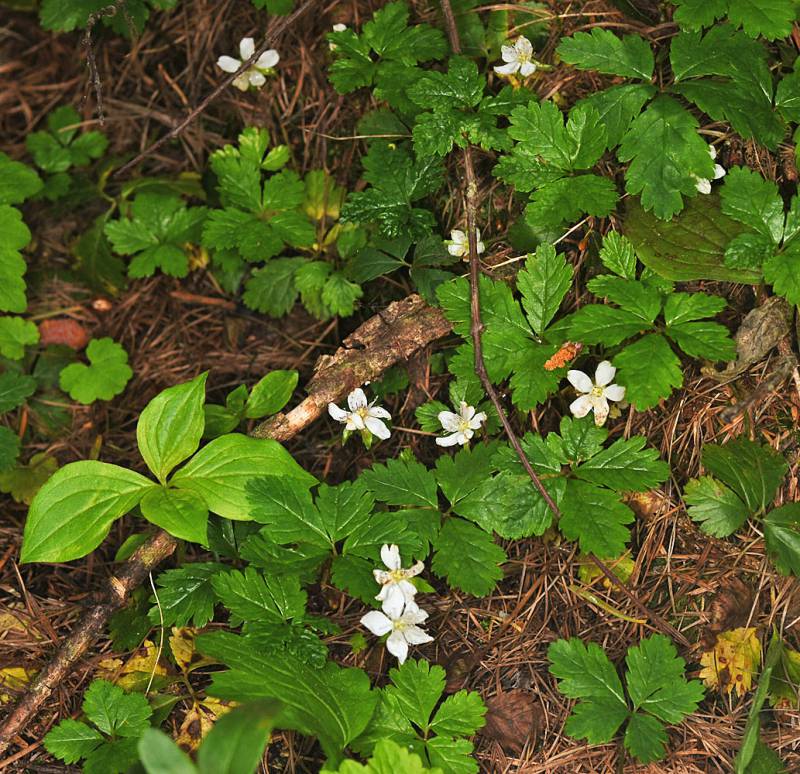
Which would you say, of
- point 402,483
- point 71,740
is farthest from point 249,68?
point 71,740

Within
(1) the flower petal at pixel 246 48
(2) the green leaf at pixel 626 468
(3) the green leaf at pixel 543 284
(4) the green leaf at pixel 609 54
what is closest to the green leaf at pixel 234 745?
(2) the green leaf at pixel 626 468

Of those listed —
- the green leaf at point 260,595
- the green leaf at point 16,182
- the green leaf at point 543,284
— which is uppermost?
the green leaf at point 16,182

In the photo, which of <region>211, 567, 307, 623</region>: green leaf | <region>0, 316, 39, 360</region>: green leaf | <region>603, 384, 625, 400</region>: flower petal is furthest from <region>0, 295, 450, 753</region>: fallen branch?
<region>0, 316, 39, 360</region>: green leaf

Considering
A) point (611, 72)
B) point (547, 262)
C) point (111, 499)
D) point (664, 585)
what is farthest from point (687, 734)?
point (611, 72)

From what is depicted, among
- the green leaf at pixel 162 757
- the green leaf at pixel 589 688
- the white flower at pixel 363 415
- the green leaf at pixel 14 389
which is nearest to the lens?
the green leaf at pixel 162 757

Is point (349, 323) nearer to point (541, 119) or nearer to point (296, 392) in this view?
point (296, 392)

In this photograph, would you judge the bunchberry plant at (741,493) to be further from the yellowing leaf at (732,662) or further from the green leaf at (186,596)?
the green leaf at (186,596)
